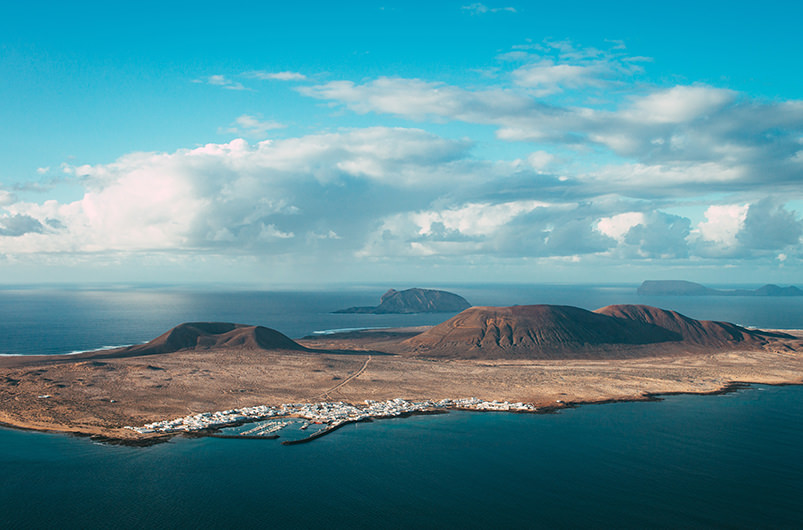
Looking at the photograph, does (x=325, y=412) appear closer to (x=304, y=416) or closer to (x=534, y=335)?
(x=304, y=416)

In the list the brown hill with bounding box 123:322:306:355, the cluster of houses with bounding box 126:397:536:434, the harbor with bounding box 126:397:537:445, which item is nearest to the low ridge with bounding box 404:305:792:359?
the brown hill with bounding box 123:322:306:355

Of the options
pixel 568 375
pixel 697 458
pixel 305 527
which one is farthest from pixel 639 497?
pixel 568 375

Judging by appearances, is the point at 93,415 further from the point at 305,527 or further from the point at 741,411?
the point at 741,411

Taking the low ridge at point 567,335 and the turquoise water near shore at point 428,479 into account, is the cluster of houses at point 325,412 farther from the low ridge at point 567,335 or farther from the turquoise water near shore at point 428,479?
the low ridge at point 567,335

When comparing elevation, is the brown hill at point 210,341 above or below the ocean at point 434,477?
above

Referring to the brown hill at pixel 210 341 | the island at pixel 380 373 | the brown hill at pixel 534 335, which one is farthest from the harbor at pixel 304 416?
the brown hill at pixel 534 335

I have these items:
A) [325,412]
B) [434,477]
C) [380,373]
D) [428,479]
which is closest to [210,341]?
[380,373]

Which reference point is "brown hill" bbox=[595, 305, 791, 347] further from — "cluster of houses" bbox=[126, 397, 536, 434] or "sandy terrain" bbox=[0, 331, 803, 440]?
"cluster of houses" bbox=[126, 397, 536, 434]
